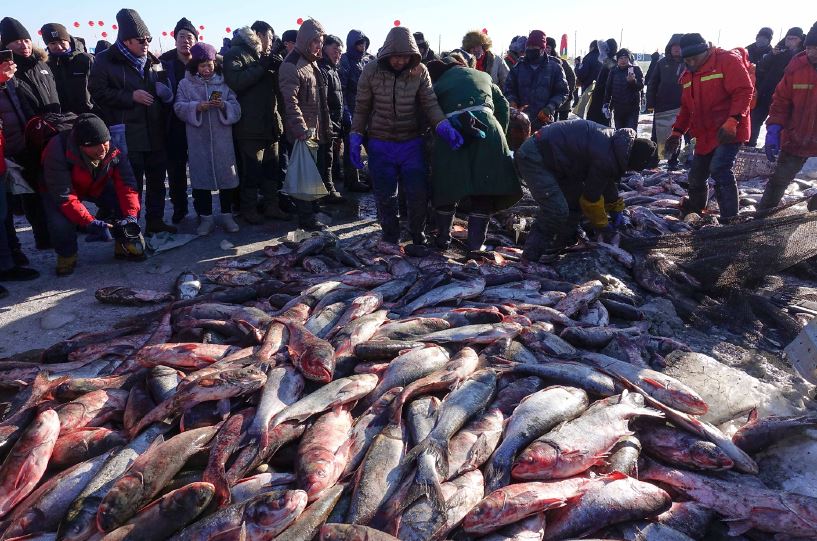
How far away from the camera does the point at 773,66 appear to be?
37.6ft

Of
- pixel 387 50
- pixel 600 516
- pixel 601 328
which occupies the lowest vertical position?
pixel 600 516

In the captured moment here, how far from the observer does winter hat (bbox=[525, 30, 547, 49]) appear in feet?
30.7

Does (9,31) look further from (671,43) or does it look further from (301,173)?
(671,43)

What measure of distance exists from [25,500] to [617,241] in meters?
6.00

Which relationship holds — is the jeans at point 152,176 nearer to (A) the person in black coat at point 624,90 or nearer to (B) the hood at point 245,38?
(B) the hood at point 245,38

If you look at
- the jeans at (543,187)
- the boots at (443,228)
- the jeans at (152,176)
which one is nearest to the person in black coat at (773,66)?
the jeans at (543,187)

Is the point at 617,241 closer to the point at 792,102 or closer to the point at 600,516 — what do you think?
the point at 792,102

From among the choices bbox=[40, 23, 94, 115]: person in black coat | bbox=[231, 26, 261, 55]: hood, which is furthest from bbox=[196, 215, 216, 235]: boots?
bbox=[231, 26, 261, 55]: hood

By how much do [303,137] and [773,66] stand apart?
34.7 ft

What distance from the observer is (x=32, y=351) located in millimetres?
4480

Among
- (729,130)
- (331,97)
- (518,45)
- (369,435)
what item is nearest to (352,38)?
(331,97)

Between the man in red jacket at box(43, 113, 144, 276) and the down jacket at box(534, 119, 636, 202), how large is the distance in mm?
4701

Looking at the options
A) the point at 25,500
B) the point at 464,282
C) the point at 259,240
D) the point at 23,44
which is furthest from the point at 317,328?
the point at 23,44

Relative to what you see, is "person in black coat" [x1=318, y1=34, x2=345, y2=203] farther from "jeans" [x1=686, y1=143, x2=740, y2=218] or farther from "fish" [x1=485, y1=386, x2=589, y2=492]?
"fish" [x1=485, y1=386, x2=589, y2=492]
